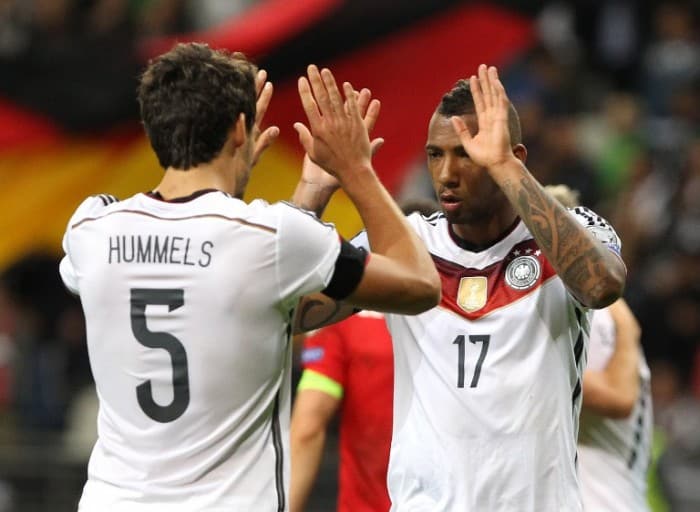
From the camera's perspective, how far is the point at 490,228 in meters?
5.48

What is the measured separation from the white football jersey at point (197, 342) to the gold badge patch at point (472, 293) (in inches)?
35.8

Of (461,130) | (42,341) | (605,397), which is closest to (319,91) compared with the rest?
(461,130)

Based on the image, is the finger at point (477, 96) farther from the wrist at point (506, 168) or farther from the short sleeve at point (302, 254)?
the short sleeve at point (302, 254)

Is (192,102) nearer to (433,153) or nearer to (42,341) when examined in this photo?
(433,153)

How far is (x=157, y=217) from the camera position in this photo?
14.9 ft

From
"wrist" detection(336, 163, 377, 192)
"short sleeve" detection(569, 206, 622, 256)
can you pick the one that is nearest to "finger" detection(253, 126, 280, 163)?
"wrist" detection(336, 163, 377, 192)

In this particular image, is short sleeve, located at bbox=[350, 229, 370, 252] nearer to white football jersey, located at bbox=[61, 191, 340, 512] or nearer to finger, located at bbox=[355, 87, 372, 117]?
finger, located at bbox=[355, 87, 372, 117]

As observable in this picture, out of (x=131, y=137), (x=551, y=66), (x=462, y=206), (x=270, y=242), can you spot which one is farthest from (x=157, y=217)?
(x=551, y=66)

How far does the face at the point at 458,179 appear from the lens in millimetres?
5348

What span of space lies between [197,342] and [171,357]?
0.09 metres

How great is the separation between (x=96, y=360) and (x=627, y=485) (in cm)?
287

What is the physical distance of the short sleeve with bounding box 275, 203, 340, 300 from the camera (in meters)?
4.48

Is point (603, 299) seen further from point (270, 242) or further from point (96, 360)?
point (96, 360)

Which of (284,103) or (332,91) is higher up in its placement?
(284,103)
